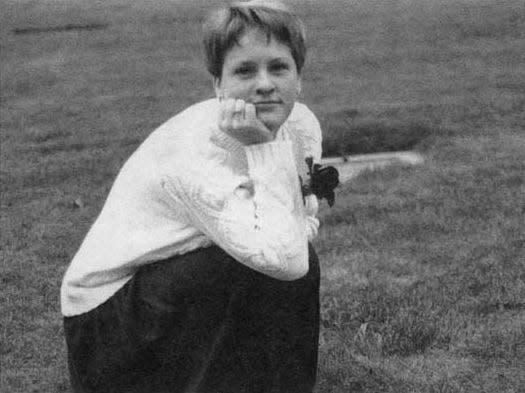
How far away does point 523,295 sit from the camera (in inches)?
161

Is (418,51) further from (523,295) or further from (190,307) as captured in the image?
(190,307)

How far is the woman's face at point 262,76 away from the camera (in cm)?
279

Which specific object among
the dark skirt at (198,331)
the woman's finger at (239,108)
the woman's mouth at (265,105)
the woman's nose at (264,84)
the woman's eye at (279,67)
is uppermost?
the woman's eye at (279,67)

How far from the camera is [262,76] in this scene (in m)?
2.80

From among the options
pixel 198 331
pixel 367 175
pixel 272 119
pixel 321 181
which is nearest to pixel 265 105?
pixel 272 119

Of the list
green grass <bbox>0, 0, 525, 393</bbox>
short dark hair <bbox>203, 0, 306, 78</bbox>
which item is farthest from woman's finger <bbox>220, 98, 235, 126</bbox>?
green grass <bbox>0, 0, 525, 393</bbox>

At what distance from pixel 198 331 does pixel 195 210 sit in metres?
0.32

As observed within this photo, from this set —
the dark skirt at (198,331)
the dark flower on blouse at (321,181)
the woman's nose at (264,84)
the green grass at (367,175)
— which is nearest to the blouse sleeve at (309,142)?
the dark flower on blouse at (321,181)

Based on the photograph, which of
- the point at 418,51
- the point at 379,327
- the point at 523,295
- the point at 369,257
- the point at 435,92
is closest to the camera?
the point at 379,327

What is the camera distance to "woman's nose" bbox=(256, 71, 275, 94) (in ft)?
9.16

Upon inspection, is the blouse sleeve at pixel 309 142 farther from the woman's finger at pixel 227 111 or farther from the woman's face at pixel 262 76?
the woman's finger at pixel 227 111

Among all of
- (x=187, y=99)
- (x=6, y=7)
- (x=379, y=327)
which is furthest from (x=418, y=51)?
(x=379, y=327)

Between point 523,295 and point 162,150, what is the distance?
1845 mm

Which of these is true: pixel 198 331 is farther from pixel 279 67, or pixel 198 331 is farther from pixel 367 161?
pixel 367 161
